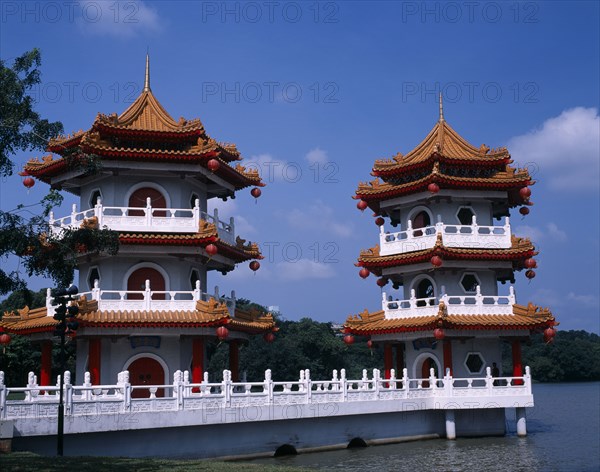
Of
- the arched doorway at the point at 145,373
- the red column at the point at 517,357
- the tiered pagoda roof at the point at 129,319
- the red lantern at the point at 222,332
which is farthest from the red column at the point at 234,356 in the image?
the red column at the point at 517,357

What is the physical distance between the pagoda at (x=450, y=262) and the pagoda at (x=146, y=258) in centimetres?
595

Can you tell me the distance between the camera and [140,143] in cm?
2712

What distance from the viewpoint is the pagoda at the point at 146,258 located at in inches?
985

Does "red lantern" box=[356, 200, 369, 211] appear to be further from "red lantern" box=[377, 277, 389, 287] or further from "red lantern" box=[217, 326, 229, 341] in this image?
"red lantern" box=[217, 326, 229, 341]

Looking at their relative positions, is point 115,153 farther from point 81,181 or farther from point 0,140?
point 0,140

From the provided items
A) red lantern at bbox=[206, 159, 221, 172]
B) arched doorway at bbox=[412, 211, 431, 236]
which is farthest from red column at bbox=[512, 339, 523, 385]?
red lantern at bbox=[206, 159, 221, 172]

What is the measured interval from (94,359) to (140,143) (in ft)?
26.2

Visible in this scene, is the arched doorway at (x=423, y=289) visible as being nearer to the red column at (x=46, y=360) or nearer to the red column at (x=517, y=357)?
the red column at (x=517, y=357)

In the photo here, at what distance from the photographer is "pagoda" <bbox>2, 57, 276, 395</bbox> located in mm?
25016

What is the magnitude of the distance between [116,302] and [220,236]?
4892 millimetres

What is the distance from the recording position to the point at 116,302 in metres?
25.1

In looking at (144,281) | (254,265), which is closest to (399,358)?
(254,265)

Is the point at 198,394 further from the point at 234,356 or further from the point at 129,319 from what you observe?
the point at 234,356

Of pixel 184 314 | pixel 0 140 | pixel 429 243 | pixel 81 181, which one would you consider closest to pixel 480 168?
pixel 429 243
